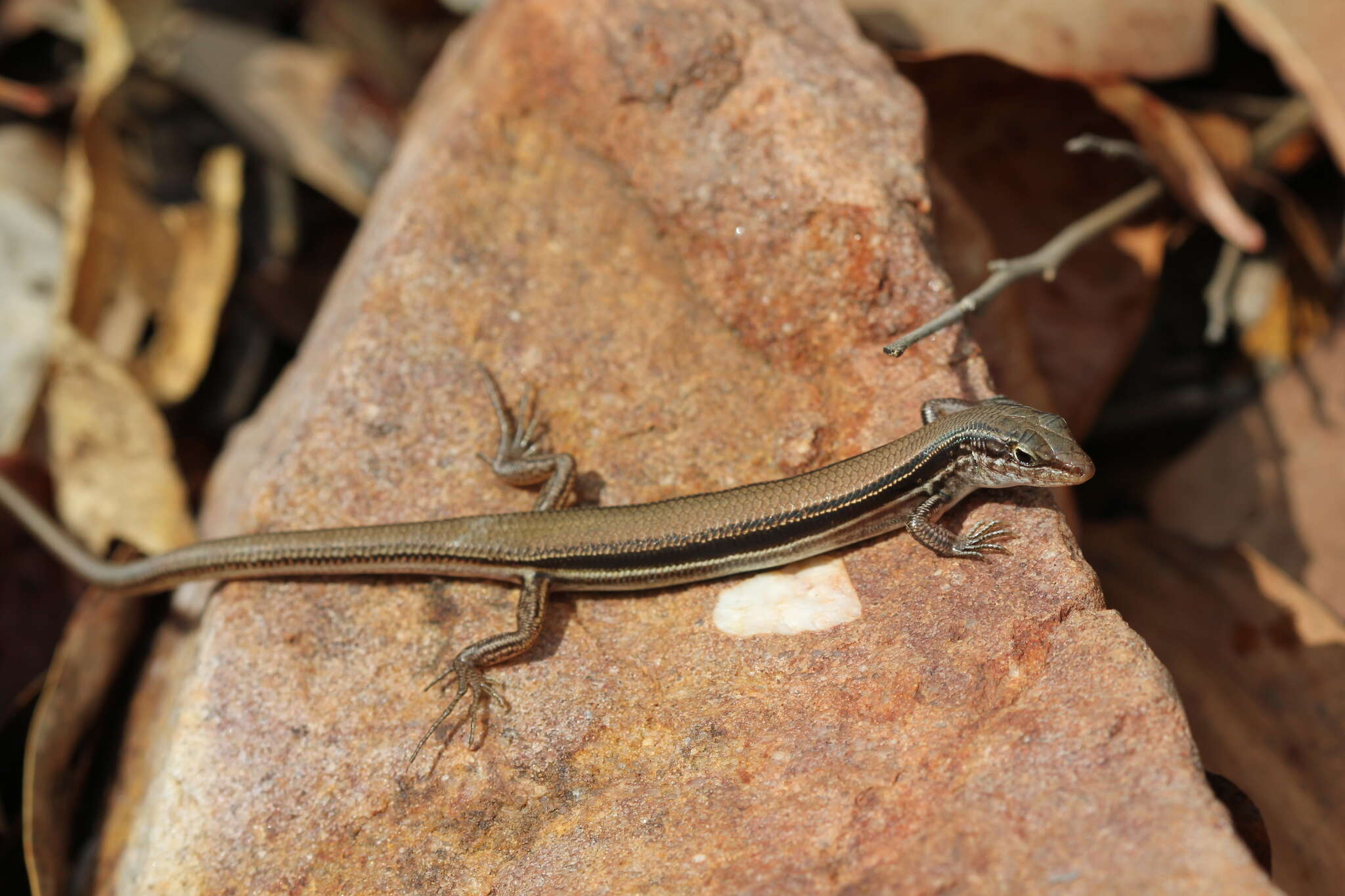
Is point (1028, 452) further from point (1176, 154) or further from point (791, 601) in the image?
point (1176, 154)

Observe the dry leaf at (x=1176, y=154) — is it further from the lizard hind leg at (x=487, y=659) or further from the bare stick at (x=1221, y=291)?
the lizard hind leg at (x=487, y=659)

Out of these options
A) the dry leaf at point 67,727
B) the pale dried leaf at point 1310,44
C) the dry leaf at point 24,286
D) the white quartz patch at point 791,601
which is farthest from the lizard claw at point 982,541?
the dry leaf at point 24,286

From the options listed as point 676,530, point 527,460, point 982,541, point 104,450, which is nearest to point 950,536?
point 982,541

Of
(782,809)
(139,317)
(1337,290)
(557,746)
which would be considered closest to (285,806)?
(557,746)

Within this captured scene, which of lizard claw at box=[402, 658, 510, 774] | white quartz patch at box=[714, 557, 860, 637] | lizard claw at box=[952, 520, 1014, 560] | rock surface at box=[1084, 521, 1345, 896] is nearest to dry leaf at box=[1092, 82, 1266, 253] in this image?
rock surface at box=[1084, 521, 1345, 896]

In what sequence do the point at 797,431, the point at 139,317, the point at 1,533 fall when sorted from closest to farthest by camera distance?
the point at 797,431, the point at 1,533, the point at 139,317

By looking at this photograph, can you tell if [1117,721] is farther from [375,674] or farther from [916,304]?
[375,674]
